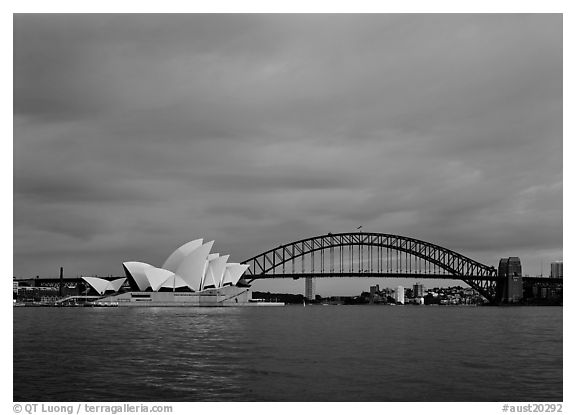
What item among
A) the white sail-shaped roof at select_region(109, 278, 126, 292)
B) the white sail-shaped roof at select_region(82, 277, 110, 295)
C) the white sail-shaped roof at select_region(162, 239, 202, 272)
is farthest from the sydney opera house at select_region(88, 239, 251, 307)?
the white sail-shaped roof at select_region(82, 277, 110, 295)

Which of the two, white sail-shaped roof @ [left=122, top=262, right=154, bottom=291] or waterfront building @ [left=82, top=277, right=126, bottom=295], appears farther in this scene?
waterfront building @ [left=82, top=277, right=126, bottom=295]

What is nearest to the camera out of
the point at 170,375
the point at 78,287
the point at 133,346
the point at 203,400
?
the point at 203,400

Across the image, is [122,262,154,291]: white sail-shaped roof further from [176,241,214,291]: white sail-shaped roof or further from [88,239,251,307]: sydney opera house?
[176,241,214,291]: white sail-shaped roof

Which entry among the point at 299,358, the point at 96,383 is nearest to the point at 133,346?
the point at 299,358

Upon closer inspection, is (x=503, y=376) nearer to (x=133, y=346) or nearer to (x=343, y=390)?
(x=343, y=390)

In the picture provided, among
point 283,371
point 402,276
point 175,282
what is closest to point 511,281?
point 402,276

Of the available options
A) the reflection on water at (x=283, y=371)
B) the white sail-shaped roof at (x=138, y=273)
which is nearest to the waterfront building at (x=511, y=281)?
the white sail-shaped roof at (x=138, y=273)
